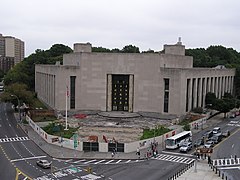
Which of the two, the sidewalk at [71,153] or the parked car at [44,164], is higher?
the parked car at [44,164]

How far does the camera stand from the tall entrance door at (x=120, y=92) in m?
90.1

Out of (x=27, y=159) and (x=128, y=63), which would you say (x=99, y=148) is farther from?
(x=128, y=63)

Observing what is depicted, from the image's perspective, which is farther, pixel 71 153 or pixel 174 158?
pixel 71 153

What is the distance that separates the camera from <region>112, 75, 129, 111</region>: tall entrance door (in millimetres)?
90062

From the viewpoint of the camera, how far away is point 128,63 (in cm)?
8881

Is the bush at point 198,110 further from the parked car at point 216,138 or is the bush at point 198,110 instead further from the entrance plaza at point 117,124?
the parked car at point 216,138

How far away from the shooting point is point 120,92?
296 ft

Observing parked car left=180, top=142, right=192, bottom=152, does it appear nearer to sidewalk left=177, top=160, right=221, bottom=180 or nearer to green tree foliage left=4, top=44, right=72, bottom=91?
sidewalk left=177, top=160, right=221, bottom=180

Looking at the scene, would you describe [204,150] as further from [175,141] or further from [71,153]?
[71,153]

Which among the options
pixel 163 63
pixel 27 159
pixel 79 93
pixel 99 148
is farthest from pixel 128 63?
pixel 27 159

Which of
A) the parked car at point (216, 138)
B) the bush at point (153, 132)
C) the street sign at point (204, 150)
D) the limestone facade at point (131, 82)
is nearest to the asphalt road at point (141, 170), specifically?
the street sign at point (204, 150)

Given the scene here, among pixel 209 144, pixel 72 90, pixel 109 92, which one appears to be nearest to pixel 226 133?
pixel 209 144

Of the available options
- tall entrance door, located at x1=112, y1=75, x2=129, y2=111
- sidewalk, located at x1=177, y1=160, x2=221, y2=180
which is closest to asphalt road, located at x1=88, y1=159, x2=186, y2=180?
sidewalk, located at x1=177, y1=160, x2=221, y2=180

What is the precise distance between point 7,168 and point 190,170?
83.3 ft
